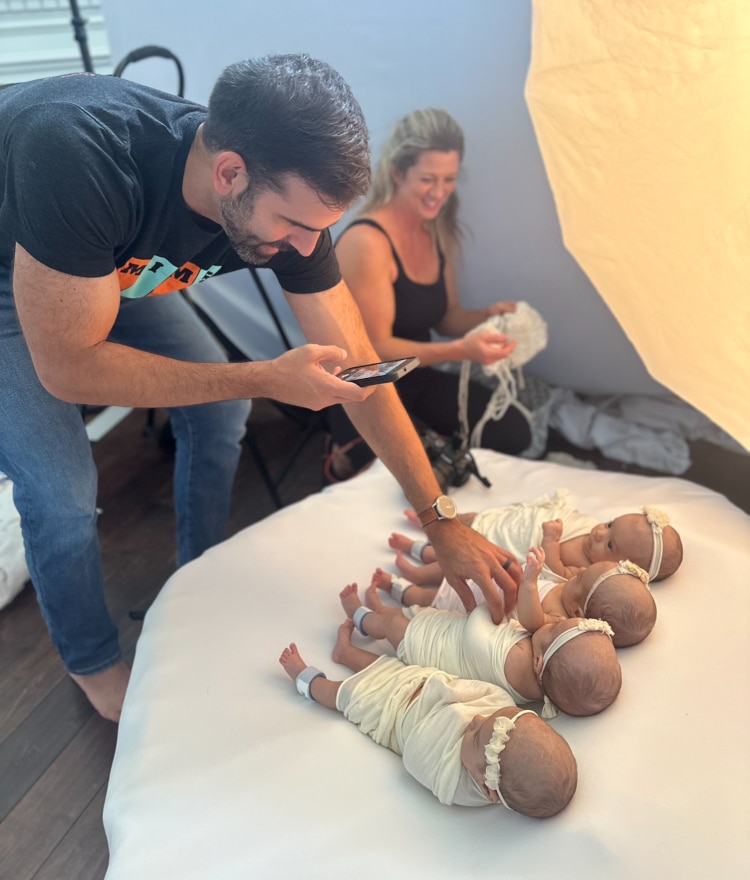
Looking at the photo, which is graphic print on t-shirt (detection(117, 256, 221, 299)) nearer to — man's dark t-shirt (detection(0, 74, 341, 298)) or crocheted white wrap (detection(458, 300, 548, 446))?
man's dark t-shirt (detection(0, 74, 341, 298))

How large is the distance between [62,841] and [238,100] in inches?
46.5

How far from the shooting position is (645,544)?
1.29m

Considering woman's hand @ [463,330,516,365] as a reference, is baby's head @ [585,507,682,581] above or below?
below

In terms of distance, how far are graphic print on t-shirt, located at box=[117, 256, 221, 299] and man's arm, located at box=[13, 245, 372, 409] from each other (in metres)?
0.14

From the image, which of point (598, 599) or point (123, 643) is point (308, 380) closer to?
point (598, 599)

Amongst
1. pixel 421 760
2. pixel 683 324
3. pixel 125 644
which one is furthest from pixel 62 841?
pixel 683 324

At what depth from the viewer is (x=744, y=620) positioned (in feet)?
3.91

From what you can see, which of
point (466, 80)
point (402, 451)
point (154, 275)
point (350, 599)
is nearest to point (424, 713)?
point (350, 599)

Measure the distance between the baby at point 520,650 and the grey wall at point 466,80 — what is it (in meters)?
1.13

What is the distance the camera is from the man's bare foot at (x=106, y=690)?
1392mm

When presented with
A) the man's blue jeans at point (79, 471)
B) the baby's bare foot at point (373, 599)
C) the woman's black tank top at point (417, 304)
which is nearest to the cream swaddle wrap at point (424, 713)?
the baby's bare foot at point (373, 599)

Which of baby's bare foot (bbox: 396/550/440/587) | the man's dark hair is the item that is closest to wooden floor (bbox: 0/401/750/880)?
baby's bare foot (bbox: 396/550/440/587)

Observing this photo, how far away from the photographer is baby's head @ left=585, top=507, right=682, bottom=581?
50.6 inches

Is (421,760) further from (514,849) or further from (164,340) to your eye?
(164,340)
